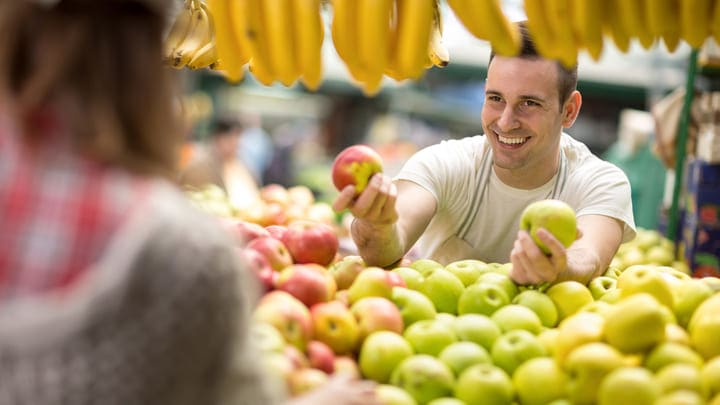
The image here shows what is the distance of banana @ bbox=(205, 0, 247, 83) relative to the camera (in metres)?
1.84

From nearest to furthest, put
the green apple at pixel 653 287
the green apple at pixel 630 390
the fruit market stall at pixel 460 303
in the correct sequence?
1. the green apple at pixel 630 390
2. the fruit market stall at pixel 460 303
3. the green apple at pixel 653 287

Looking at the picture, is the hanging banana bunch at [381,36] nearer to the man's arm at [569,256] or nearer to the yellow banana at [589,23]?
the yellow banana at [589,23]

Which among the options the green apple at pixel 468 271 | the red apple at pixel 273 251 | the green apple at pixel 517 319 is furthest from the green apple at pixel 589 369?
the red apple at pixel 273 251

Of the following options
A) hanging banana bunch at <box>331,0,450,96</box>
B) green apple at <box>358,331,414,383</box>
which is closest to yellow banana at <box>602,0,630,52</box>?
hanging banana bunch at <box>331,0,450,96</box>

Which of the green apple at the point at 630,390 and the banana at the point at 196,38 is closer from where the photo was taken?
the green apple at the point at 630,390

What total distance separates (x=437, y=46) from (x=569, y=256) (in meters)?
0.72

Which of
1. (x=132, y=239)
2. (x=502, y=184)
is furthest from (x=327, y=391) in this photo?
(x=502, y=184)

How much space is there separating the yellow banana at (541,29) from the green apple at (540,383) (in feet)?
2.26

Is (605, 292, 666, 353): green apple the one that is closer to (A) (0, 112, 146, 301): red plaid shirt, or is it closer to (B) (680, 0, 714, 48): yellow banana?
(B) (680, 0, 714, 48): yellow banana

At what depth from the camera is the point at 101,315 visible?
3.05 feet

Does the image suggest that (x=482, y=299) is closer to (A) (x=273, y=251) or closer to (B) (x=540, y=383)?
(B) (x=540, y=383)

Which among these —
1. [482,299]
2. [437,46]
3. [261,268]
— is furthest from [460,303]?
[437,46]

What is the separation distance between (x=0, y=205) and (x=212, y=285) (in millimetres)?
276

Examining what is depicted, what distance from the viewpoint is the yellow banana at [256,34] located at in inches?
69.4
